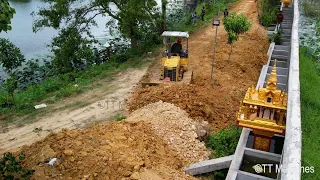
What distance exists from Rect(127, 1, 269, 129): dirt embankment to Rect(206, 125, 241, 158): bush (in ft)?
2.59

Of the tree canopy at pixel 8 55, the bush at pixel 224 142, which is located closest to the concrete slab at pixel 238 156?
the bush at pixel 224 142

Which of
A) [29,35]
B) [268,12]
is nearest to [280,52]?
[268,12]

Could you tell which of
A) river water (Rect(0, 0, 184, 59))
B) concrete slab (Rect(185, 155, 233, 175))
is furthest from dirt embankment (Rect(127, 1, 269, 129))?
river water (Rect(0, 0, 184, 59))

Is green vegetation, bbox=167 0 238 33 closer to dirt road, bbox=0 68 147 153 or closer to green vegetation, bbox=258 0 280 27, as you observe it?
green vegetation, bbox=258 0 280 27

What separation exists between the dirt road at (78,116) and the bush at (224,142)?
3485 millimetres

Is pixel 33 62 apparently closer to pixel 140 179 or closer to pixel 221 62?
pixel 221 62

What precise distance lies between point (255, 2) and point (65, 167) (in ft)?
81.0

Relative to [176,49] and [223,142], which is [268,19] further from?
[223,142]

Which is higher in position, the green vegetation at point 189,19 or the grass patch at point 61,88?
the green vegetation at point 189,19

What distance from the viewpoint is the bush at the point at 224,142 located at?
28.7ft

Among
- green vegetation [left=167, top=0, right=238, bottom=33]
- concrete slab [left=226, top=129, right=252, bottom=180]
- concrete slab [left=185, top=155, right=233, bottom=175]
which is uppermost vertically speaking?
green vegetation [left=167, top=0, right=238, bottom=33]

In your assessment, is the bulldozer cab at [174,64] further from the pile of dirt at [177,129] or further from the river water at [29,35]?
the river water at [29,35]

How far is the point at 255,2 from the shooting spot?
28.0 m

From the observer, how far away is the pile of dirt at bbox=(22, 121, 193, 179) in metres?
7.07
